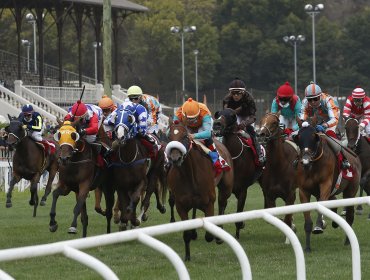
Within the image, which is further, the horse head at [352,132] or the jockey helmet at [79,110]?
the horse head at [352,132]

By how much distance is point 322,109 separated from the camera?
1407 cm

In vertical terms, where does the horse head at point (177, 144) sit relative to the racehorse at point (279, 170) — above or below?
above

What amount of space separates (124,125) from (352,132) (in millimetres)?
4396

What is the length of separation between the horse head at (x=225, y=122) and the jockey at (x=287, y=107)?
0.54 m

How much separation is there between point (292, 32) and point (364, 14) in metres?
6.88

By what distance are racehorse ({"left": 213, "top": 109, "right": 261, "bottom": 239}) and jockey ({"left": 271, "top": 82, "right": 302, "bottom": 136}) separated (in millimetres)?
545

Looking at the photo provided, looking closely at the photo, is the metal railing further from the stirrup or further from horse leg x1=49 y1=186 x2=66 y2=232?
horse leg x1=49 y1=186 x2=66 y2=232

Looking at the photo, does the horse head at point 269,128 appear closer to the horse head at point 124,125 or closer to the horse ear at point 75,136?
the horse head at point 124,125

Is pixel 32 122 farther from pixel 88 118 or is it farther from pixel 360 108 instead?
pixel 360 108

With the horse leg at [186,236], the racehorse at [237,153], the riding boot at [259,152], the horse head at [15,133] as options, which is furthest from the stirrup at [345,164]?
the horse head at [15,133]

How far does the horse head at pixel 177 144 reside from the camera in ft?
37.6

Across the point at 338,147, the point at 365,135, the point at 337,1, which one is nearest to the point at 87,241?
the point at 338,147

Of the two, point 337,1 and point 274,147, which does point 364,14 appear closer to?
point 337,1

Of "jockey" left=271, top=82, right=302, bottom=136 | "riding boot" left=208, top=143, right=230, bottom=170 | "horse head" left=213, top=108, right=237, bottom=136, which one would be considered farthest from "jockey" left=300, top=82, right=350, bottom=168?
"riding boot" left=208, top=143, right=230, bottom=170
